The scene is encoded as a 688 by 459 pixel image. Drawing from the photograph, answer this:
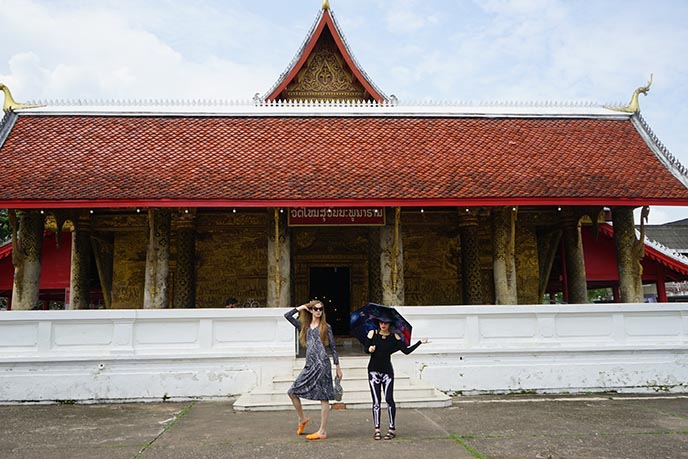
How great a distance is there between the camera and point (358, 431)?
5797 mm

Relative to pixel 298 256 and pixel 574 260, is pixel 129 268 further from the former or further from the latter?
pixel 574 260

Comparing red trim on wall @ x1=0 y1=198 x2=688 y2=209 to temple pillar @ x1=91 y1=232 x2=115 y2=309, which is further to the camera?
temple pillar @ x1=91 y1=232 x2=115 y2=309

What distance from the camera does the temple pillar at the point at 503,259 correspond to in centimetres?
1086

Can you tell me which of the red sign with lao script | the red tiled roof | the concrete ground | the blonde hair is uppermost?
the red tiled roof

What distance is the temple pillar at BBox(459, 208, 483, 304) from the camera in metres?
12.1

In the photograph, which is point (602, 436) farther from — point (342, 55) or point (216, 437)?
point (342, 55)

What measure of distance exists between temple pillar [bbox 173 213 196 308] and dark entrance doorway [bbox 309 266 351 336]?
2.96 meters

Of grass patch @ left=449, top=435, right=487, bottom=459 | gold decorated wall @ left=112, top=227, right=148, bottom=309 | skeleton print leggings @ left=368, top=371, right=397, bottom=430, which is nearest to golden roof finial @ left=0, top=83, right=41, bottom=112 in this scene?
gold decorated wall @ left=112, top=227, right=148, bottom=309

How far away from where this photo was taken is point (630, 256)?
10586 millimetres

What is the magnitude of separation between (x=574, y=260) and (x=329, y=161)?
6.37 metres

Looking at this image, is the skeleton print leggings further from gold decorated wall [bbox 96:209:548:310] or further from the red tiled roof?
gold decorated wall [bbox 96:209:548:310]

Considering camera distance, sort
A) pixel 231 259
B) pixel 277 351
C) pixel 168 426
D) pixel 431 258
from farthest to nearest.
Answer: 1. pixel 431 258
2. pixel 231 259
3. pixel 277 351
4. pixel 168 426

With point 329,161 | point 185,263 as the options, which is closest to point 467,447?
point 329,161

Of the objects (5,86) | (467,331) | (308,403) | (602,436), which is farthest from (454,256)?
(5,86)
